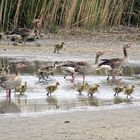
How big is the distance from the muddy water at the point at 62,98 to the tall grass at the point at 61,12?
9.81m

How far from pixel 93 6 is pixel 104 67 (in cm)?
1008

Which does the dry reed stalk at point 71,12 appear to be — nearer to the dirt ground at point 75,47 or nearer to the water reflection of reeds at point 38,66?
the dirt ground at point 75,47

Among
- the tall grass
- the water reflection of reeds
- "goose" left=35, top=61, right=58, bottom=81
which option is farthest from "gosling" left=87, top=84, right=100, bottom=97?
the tall grass

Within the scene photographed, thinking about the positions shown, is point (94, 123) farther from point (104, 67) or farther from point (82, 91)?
point (104, 67)

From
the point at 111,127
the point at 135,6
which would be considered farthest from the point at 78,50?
the point at 111,127

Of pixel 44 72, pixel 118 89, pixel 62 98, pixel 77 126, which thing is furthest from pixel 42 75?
pixel 77 126

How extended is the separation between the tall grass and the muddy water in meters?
9.81

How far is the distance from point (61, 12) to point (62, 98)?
563 inches

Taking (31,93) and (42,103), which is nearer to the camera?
(42,103)

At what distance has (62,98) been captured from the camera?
13383 millimetres

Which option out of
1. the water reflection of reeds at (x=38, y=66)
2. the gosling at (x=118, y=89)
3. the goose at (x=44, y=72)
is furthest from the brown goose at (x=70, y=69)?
the gosling at (x=118, y=89)

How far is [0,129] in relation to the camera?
938 centimetres

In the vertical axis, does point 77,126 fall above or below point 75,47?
above

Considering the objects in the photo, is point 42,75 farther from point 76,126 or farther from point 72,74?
point 76,126
